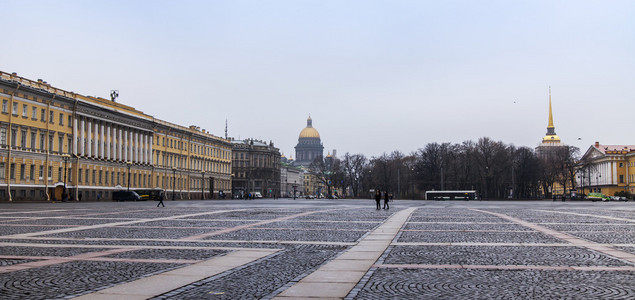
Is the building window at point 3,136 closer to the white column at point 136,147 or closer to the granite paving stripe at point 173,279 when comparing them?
the white column at point 136,147

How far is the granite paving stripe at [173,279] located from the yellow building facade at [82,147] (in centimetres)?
6474

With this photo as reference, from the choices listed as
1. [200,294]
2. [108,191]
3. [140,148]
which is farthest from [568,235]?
[140,148]

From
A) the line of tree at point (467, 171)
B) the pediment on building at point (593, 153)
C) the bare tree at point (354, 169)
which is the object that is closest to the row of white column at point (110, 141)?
the line of tree at point (467, 171)

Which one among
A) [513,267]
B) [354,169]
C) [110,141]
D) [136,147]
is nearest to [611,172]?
[354,169]

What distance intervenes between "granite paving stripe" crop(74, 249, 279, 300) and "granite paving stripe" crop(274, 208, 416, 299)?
1765 millimetres

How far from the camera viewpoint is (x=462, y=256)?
13734 mm

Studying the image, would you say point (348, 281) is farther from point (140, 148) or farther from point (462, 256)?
point (140, 148)

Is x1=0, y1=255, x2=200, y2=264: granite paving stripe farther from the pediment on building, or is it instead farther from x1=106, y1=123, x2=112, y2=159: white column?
the pediment on building

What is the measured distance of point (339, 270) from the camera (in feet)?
36.7

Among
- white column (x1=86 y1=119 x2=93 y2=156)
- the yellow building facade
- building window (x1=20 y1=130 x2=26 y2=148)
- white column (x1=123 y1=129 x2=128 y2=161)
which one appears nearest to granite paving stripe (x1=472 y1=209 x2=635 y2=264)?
the yellow building facade

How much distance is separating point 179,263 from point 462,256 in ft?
20.4

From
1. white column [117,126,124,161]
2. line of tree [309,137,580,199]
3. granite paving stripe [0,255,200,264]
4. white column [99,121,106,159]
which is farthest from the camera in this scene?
line of tree [309,137,580,199]

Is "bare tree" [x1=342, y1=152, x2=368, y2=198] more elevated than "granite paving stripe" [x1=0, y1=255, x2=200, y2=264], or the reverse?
"bare tree" [x1=342, y1=152, x2=368, y2=198]

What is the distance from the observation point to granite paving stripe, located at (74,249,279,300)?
8.59 meters
